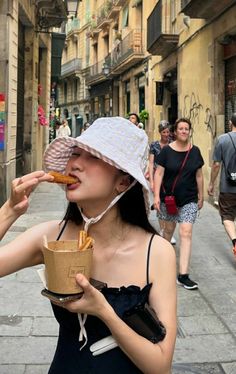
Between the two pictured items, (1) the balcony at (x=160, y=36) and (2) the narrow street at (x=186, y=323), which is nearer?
(2) the narrow street at (x=186, y=323)

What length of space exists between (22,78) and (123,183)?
12.6 meters

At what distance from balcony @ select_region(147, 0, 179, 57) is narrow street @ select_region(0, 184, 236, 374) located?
30.9 feet

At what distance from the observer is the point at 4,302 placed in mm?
4754

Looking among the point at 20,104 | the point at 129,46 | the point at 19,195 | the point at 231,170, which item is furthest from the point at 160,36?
the point at 19,195

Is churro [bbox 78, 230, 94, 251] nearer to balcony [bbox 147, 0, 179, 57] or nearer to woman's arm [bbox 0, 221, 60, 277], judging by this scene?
woman's arm [bbox 0, 221, 60, 277]

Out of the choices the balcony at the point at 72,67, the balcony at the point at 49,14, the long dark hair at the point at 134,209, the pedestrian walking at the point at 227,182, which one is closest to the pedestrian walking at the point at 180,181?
the pedestrian walking at the point at 227,182

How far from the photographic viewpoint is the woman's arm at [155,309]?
1.47m

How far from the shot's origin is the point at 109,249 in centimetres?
174

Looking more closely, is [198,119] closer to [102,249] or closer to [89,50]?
[102,249]

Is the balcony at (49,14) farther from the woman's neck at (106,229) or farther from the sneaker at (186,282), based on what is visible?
the woman's neck at (106,229)

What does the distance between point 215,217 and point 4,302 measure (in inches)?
222

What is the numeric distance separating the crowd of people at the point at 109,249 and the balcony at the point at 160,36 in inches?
538

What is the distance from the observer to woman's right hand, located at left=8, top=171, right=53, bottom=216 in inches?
65.6

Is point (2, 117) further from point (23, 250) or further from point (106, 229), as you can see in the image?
point (106, 229)
